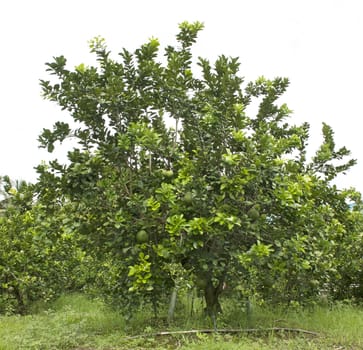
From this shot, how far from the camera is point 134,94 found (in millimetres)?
5148

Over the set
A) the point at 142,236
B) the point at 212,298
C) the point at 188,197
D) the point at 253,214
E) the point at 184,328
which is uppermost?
the point at 188,197

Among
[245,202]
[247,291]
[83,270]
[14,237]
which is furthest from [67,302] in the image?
[245,202]

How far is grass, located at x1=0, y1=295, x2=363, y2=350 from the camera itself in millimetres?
4582

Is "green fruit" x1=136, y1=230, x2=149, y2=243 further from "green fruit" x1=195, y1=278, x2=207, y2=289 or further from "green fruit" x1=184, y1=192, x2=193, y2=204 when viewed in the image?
"green fruit" x1=195, y1=278, x2=207, y2=289

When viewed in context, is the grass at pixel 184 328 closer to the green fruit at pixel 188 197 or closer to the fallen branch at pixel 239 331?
the fallen branch at pixel 239 331

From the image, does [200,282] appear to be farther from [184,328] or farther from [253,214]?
[253,214]

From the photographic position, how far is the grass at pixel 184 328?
15.0ft

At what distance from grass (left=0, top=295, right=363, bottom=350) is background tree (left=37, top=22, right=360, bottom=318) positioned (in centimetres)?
44

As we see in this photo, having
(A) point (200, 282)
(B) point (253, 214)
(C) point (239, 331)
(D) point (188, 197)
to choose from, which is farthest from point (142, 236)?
(C) point (239, 331)

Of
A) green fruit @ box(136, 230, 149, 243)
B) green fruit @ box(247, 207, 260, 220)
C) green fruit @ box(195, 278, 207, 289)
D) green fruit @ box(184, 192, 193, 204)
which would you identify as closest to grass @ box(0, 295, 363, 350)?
green fruit @ box(195, 278, 207, 289)

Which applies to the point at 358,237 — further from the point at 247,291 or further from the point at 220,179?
the point at 220,179

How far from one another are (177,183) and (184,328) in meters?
1.68

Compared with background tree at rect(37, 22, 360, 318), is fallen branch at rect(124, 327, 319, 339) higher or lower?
lower

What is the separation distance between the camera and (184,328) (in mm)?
5031
